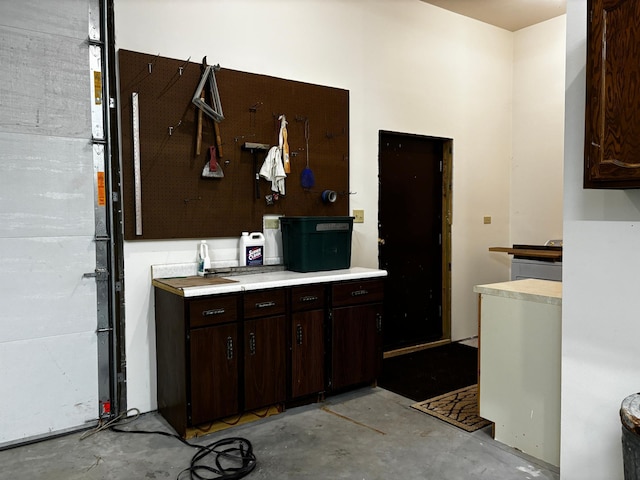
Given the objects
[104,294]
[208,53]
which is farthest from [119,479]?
[208,53]

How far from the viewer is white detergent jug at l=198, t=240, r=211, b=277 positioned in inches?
127

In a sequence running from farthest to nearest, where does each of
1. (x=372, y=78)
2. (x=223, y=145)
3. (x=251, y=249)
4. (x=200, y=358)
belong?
1. (x=372, y=78)
2. (x=251, y=249)
3. (x=223, y=145)
4. (x=200, y=358)

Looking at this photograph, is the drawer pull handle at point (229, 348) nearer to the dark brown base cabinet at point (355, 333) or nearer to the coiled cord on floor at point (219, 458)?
the coiled cord on floor at point (219, 458)

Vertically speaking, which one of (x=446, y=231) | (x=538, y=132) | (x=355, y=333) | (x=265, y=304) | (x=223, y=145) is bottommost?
(x=355, y=333)

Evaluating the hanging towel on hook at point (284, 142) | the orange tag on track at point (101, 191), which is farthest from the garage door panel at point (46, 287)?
the hanging towel on hook at point (284, 142)

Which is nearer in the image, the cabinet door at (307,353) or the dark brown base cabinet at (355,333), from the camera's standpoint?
the cabinet door at (307,353)

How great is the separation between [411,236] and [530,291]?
209 cm

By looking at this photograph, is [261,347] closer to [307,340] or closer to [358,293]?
[307,340]

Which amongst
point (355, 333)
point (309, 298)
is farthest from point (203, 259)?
point (355, 333)

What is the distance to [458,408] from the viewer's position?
3.18m

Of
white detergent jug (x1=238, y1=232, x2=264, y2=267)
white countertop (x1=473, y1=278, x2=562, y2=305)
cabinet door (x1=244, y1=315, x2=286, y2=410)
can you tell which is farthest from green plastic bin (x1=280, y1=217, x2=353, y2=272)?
white countertop (x1=473, y1=278, x2=562, y2=305)

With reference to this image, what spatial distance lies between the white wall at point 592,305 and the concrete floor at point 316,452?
0.33 m

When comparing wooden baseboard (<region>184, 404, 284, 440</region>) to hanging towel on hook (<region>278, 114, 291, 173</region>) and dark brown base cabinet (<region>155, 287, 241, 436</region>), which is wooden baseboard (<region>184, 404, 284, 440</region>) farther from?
hanging towel on hook (<region>278, 114, 291, 173</region>)

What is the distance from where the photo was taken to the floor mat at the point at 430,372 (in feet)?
11.7
